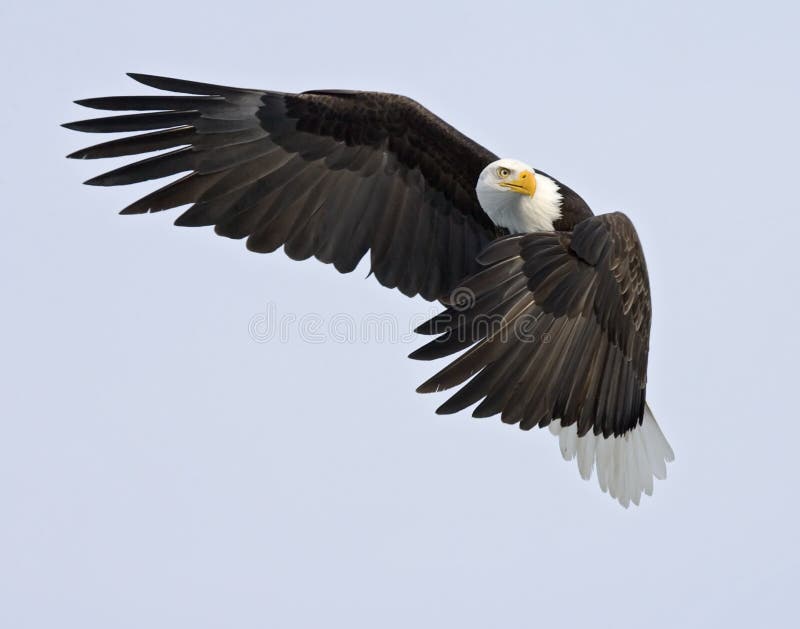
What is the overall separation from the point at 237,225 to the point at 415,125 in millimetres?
1108

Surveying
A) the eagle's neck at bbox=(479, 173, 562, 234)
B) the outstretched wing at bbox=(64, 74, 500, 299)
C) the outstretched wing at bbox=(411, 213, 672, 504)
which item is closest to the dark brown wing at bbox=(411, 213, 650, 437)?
the outstretched wing at bbox=(411, 213, 672, 504)

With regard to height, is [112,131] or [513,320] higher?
[112,131]

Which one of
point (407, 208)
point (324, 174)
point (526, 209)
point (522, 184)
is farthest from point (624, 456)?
point (324, 174)

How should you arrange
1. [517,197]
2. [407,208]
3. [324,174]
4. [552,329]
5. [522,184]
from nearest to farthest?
[552,329]
[522,184]
[517,197]
[324,174]
[407,208]

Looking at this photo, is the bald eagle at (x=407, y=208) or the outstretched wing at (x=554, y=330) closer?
the outstretched wing at (x=554, y=330)

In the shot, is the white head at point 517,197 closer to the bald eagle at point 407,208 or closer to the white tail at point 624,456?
the bald eagle at point 407,208

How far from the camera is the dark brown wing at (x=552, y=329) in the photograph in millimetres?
5383

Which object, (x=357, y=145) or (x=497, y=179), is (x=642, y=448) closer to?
(x=497, y=179)

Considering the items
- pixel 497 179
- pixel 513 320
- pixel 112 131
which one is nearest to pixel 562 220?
pixel 497 179

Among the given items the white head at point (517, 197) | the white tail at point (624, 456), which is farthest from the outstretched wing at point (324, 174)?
the white tail at point (624, 456)

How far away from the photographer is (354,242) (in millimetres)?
7176

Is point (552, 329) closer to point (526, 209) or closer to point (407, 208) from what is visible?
point (526, 209)

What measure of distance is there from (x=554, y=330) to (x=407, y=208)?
1.87m

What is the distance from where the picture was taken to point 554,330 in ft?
18.6
